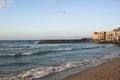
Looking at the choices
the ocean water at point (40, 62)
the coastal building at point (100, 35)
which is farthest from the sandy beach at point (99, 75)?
the coastal building at point (100, 35)

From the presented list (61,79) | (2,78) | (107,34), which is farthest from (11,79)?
(107,34)

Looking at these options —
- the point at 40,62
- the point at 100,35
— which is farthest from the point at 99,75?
the point at 100,35

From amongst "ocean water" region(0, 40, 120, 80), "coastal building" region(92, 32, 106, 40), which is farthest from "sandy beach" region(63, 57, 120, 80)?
"coastal building" region(92, 32, 106, 40)

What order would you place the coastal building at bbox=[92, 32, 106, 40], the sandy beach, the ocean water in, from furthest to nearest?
the coastal building at bbox=[92, 32, 106, 40], the ocean water, the sandy beach

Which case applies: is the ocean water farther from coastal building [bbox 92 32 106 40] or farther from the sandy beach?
coastal building [bbox 92 32 106 40]

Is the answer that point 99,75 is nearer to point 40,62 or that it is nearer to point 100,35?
point 40,62

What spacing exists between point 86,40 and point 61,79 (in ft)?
331

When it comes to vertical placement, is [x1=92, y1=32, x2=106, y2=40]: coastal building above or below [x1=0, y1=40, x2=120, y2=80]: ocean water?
above

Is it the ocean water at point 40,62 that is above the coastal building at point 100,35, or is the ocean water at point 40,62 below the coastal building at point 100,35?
below

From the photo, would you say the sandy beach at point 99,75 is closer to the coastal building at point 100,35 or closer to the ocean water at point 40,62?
the ocean water at point 40,62

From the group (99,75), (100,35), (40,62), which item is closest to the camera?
(99,75)

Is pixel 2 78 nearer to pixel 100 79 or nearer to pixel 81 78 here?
pixel 81 78

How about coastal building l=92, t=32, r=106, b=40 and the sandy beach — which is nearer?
the sandy beach

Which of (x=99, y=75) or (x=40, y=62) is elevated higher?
(x=99, y=75)
